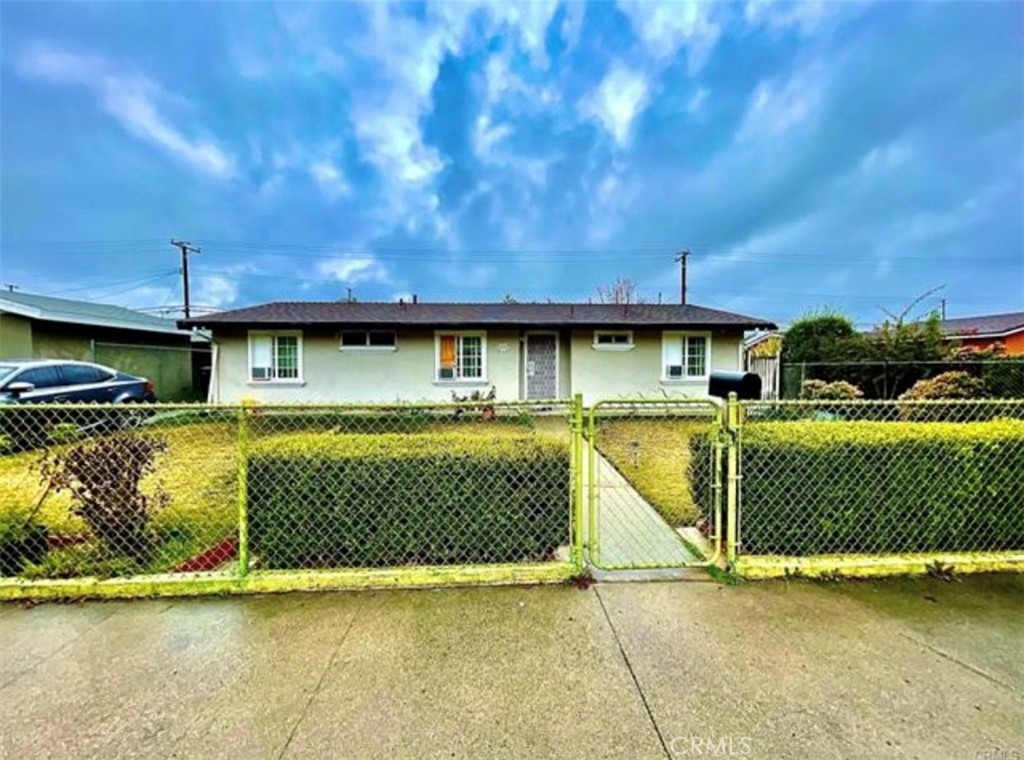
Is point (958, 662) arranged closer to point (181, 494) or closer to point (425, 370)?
point (181, 494)

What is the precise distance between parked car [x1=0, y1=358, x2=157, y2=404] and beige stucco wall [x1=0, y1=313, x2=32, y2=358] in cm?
437

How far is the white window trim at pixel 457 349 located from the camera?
14.0 m

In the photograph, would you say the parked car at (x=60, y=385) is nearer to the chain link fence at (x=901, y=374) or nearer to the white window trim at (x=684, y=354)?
the white window trim at (x=684, y=354)

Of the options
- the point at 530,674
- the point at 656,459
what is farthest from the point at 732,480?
the point at 656,459

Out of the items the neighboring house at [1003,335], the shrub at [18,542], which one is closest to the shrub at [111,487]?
the shrub at [18,542]

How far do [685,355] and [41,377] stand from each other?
15.0 m

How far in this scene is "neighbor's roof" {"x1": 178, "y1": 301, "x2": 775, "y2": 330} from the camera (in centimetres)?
1334

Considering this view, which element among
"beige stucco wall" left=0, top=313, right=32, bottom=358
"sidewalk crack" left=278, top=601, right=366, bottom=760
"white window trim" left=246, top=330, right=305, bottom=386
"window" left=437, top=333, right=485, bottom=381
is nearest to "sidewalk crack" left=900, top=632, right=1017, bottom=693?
"sidewalk crack" left=278, top=601, right=366, bottom=760

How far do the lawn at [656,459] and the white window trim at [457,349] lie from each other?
669cm

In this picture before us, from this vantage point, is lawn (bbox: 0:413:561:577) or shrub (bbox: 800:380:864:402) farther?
shrub (bbox: 800:380:864:402)

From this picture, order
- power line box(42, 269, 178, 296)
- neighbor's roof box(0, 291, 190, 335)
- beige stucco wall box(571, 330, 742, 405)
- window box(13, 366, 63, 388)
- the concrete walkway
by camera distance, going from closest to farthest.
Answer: the concrete walkway → window box(13, 366, 63, 388) → neighbor's roof box(0, 291, 190, 335) → beige stucco wall box(571, 330, 742, 405) → power line box(42, 269, 178, 296)

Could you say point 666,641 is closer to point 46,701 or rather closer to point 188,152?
point 46,701

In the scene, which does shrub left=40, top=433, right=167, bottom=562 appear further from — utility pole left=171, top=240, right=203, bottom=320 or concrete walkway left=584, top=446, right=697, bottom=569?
utility pole left=171, top=240, right=203, bottom=320

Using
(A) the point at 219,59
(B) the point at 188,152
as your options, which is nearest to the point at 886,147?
(A) the point at 219,59
